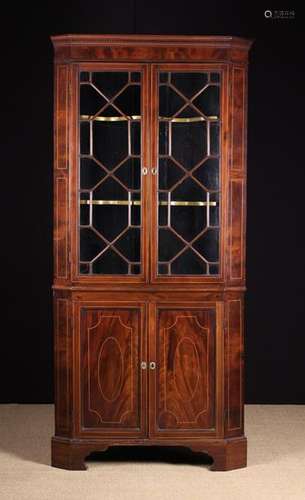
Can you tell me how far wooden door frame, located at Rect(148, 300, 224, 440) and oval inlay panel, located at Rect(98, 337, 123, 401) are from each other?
Result: 172mm

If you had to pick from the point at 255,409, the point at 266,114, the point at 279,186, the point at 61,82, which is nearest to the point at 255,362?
the point at 255,409

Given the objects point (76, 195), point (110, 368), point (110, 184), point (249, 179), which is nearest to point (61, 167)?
point (76, 195)

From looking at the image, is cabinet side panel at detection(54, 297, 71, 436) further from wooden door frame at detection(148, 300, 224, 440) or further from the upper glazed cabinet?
wooden door frame at detection(148, 300, 224, 440)

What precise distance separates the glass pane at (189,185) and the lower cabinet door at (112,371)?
0.38 meters

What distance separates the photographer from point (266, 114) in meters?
7.38

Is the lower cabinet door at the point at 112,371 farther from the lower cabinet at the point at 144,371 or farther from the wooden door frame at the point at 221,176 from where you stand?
the wooden door frame at the point at 221,176

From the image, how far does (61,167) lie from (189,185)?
71cm

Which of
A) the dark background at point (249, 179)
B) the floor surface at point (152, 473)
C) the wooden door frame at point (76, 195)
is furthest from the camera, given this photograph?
the dark background at point (249, 179)

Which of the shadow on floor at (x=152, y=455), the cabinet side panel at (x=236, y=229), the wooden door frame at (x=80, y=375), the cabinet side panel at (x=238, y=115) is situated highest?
the cabinet side panel at (x=238, y=115)

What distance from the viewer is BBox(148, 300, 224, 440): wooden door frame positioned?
552cm

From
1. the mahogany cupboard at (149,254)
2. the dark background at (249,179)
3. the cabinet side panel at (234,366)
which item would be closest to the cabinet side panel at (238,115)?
the mahogany cupboard at (149,254)

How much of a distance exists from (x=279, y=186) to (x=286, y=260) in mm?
550

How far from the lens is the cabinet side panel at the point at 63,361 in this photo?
18.1 ft

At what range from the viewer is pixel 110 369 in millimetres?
5535
